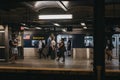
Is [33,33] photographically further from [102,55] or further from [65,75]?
[102,55]

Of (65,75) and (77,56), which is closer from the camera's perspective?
(65,75)

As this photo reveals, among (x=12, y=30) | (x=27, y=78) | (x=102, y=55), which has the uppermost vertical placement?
(x=12, y=30)

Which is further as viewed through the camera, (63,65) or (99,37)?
(63,65)

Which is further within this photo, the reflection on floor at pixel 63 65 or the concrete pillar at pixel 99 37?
the reflection on floor at pixel 63 65

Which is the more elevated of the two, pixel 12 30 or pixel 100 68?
pixel 12 30

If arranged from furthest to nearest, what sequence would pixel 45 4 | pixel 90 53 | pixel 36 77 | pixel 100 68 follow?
pixel 90 53, pixel 45 4, pixel 36 77, pixel 100 68

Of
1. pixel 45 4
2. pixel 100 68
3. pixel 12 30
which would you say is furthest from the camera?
pixel 12 30

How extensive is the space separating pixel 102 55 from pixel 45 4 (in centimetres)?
640

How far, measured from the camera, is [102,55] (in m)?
11.2

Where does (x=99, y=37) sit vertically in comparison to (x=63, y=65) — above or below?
above

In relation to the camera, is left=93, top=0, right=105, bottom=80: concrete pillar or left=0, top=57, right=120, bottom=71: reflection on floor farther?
left=0, top=57, right=120, bottom=71: reflection on floor

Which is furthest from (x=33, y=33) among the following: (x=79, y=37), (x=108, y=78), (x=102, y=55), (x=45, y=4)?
(x=102, y=55)

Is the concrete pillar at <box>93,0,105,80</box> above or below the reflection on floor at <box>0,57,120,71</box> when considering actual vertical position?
above

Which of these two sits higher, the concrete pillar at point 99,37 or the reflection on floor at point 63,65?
the concrete pillar at point 99,37
